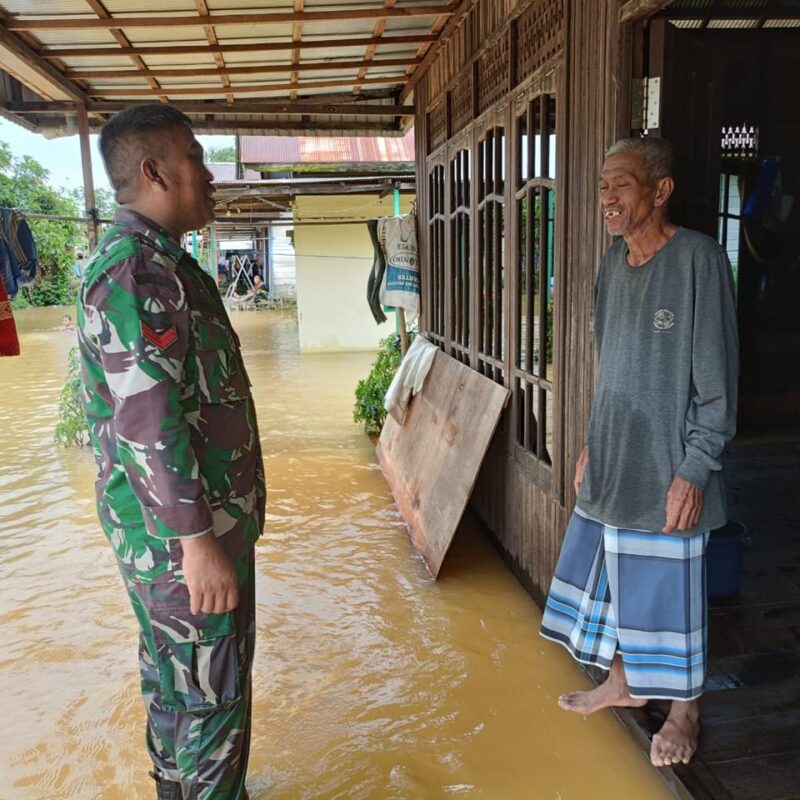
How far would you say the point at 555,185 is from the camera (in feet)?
10.6

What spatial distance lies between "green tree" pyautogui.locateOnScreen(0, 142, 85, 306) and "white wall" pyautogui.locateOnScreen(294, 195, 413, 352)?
13743 mm

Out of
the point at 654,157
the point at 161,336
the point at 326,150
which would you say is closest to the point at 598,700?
the point at 654,157

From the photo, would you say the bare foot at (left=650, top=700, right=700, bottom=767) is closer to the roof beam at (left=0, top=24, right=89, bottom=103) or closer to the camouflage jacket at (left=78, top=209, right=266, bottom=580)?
the camouflage jacket at (left=78, top=209, right=266, bottom=580)

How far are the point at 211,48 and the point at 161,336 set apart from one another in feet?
13.3

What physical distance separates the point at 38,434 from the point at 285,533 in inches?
164

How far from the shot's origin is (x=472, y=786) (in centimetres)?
243

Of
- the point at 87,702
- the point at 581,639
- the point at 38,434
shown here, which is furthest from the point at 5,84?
the point at 581,639

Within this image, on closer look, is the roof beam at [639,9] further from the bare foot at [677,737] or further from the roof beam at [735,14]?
the bare foot at [677,737]

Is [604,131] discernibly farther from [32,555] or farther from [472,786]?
[32,555]

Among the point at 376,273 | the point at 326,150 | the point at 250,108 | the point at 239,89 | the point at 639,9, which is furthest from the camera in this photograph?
the point at 326,150

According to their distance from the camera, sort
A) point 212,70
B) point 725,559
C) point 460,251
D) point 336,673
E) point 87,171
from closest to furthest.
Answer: point 336,673, point 725,559, point 460,251, point 212,70, point 87,171

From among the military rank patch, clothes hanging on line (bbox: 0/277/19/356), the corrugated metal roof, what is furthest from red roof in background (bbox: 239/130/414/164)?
the military rank patch

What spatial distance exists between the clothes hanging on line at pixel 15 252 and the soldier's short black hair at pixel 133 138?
3285 millimetres

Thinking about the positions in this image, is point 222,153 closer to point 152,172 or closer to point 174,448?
point 152,172
